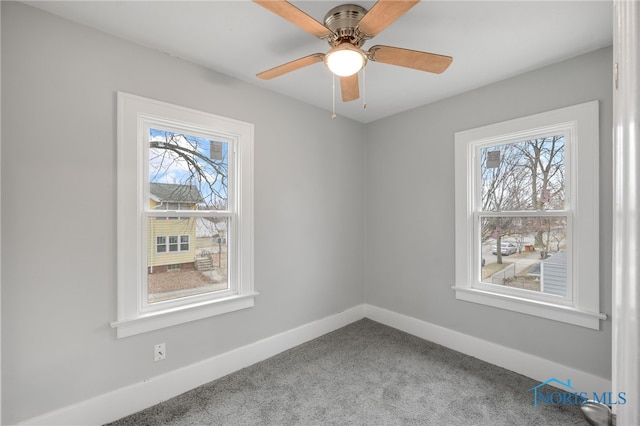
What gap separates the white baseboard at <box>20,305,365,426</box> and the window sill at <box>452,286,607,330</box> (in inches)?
63.9

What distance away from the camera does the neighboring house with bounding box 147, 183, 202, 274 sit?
2.11m

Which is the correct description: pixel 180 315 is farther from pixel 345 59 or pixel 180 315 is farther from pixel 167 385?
pixel 345 59

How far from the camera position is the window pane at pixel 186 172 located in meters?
2.13

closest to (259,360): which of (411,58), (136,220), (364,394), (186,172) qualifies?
(364,394)

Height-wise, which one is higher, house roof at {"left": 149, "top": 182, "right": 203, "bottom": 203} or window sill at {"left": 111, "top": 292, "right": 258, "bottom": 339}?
house roof at {"left": 149, "top": 182, "right": 203, "bottom": 203}

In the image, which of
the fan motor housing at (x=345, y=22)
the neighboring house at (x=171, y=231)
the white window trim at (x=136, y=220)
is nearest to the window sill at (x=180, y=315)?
the white window trim at (x=136, y=220)

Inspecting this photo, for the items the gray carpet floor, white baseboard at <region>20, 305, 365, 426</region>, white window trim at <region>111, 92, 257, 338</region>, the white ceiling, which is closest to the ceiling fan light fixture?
the white ceiling

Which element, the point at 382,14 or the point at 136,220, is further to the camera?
the point at 136,220

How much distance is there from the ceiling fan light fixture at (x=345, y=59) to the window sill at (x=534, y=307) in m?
2.25

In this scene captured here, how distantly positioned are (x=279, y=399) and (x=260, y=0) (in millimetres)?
2408

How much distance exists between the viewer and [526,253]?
96.9 inches

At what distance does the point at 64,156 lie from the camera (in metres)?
1.72

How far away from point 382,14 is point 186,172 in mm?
1781

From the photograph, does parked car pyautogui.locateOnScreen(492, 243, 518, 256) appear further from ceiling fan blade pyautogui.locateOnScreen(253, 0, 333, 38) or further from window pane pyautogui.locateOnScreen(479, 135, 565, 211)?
ceiling fan blade pyautogui.locateOnScreen(253, 0, 333, 38)
